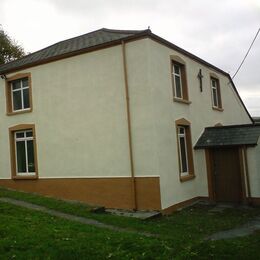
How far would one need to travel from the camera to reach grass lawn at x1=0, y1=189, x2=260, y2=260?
307 inches

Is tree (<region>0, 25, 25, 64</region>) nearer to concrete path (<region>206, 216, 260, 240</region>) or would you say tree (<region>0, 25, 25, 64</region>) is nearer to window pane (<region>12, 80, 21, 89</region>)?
window pane (<region>12, 80, 21, 89</region>)

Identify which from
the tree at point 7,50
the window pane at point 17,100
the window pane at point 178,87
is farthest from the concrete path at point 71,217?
the tree at point 7,50

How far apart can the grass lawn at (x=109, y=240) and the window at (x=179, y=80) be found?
614 cm

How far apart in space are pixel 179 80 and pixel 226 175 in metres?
4.64

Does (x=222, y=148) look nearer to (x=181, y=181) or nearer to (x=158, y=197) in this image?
(x=181, y=181)

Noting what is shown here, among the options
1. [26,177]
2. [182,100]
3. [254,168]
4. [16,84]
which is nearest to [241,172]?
[254,168]

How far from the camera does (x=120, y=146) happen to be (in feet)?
50.6

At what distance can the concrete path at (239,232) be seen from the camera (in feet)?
36.2

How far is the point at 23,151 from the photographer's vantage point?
18.7 m

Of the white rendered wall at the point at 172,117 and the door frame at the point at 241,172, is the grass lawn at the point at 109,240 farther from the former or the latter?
the door frame at the point at 241,172

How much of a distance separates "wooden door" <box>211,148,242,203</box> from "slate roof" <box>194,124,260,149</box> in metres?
0.42

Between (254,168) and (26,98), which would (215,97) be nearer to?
(254,168)

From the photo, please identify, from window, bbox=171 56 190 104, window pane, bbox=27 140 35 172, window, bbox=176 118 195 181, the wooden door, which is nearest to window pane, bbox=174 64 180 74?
window, bbox=171 56 190 104

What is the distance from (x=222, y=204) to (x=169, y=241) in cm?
833
